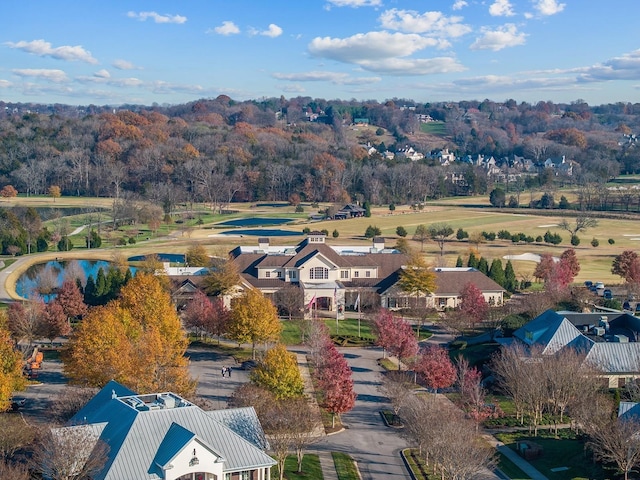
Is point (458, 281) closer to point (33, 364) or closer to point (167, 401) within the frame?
point (33, 364)

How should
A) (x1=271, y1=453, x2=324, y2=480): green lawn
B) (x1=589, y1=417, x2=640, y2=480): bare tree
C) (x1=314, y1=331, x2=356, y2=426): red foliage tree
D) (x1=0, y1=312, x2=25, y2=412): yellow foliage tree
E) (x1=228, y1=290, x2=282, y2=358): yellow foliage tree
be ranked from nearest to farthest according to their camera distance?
(x1=589, y1=417, x2=640, y2=480): bare tree
(x1=271, y1=453, x2=324, y2=480): green lawn
(x1=314, y1=331, x2=356, y2=426): red foliage tree
(x1=0, y1=312, x2=25, y2=412): yellow foliage tree
(x1=228, y1=290, x2=282, y2=358): yellow foliage tree

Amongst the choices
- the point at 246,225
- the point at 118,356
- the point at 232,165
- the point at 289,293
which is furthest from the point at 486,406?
the point at 232,165

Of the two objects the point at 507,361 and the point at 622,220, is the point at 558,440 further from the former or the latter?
the point at 622,220

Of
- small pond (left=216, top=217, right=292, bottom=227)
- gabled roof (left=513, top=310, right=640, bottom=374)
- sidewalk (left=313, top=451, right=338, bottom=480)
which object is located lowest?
small pond (left=216, top=217, right=292, bottom=227)

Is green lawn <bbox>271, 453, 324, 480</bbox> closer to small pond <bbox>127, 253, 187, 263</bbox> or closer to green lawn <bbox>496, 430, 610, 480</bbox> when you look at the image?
green lawn <bbox>496, 430, 610, 480</bbox>

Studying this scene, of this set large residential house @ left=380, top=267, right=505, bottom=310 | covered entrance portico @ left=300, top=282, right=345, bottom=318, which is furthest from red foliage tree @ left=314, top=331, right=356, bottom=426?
large residential house @ left=380, top=267, right=505, bottom=310

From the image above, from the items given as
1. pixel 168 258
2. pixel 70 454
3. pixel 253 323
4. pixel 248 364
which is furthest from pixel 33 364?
pixel 168 258
